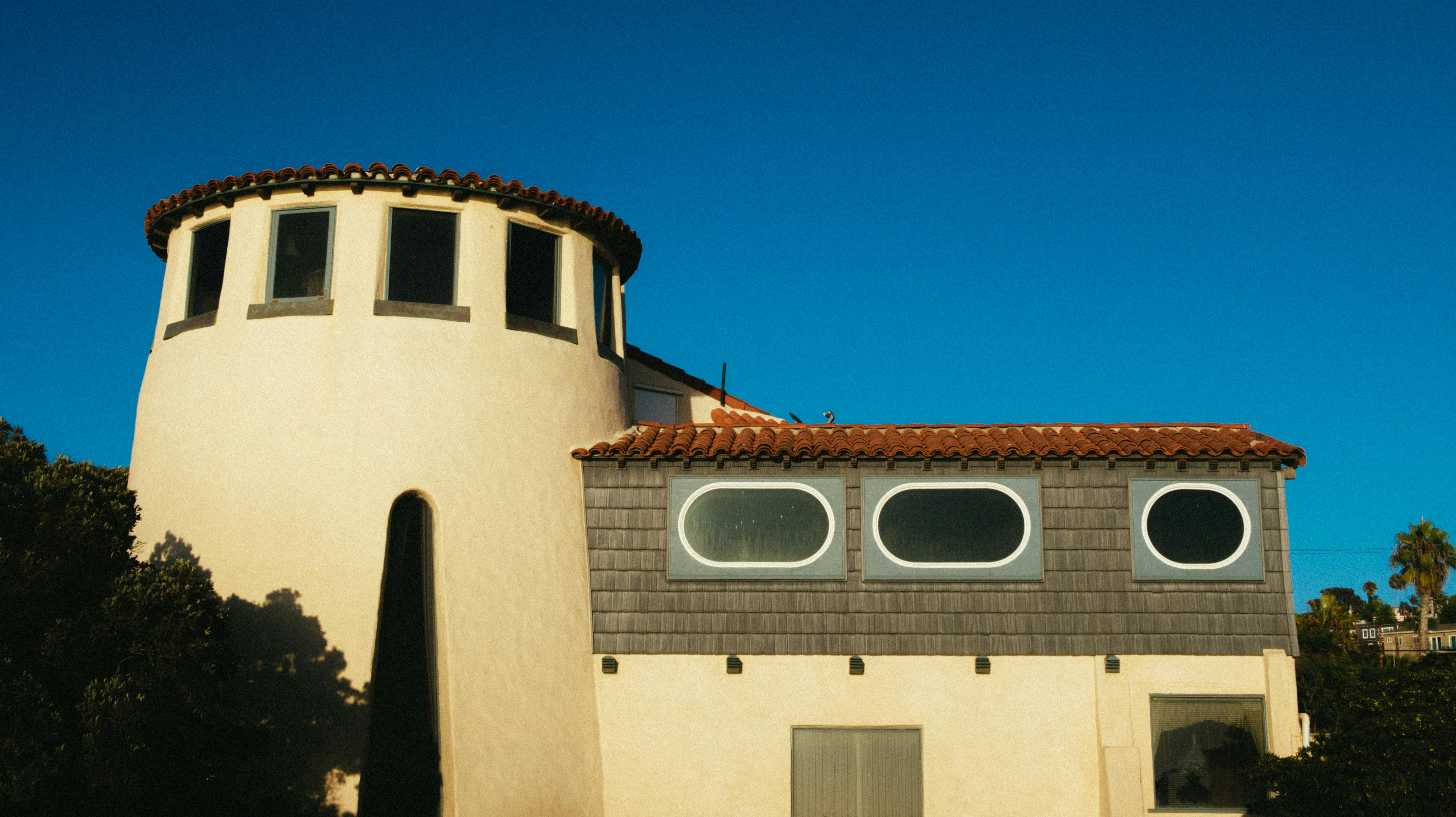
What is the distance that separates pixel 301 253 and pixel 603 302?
4.41 m

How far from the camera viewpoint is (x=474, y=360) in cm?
1423

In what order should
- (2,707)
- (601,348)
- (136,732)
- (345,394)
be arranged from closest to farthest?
1. (2,707)
2. (136,732)
3. (345,394)
4. (601,348)

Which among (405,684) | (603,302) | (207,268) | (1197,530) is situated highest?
(207,268)

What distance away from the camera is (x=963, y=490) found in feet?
48.3

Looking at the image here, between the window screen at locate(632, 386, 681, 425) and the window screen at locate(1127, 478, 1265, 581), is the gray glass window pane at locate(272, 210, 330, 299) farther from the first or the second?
the window screen at locate(1127, 478, 1265, 581)

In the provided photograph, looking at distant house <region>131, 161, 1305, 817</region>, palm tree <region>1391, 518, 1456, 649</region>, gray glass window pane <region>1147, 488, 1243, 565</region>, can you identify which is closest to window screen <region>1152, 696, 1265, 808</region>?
distant house <region>131, 161, 1305, 817</region>

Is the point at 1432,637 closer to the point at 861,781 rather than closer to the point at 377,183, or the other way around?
the point at 861,781

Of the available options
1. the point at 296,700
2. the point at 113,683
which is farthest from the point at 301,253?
the point at 113,683

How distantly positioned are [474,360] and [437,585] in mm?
2993

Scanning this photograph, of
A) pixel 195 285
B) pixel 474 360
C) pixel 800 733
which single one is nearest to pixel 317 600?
pixel 474 360

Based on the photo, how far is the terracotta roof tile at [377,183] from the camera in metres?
14.3

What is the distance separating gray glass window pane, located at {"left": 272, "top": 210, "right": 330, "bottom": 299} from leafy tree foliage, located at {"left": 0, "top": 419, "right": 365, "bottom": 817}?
3.71 m

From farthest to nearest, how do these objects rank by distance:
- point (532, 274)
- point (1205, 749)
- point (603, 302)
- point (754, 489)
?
point (603, 302) → point (532, 274) → point (754, 489) → point (1205, 749)

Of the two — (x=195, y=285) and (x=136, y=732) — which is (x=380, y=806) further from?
(x=195, y=285)
